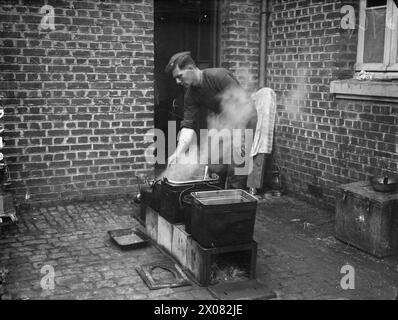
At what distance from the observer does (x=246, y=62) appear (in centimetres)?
826

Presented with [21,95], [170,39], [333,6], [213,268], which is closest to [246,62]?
[170,39]

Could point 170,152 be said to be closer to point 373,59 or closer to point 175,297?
point 373,59

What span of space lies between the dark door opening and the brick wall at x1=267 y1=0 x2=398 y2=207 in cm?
109

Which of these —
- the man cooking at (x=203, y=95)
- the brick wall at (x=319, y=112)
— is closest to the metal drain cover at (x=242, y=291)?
the man cooking at (x=203, y=95)

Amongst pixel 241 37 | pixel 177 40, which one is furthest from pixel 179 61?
pixel 241 37

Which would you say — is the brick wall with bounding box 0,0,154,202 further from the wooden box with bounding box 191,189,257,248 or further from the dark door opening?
the wooden box with bounding box 191,189,257,248

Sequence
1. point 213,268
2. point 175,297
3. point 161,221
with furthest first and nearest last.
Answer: point 161,221
point 213,268
point 175,297

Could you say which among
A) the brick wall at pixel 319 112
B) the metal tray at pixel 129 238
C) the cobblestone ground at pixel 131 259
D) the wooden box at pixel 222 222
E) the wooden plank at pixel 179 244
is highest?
the brick wall at pixel 319 112

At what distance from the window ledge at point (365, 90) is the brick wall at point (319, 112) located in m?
0.09

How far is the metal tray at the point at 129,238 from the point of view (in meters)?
5.40

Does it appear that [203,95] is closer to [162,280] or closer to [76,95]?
[76,95]

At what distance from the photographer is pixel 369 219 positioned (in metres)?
5.33

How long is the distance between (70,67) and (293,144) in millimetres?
3698

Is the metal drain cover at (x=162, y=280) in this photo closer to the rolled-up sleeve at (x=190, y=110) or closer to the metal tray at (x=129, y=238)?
the metal tray at (x=129, y=238)
